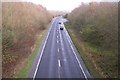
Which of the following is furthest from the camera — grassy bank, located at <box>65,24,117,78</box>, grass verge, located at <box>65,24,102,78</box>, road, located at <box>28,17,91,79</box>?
grassy bank, located at <box>65,24,117,78</box>

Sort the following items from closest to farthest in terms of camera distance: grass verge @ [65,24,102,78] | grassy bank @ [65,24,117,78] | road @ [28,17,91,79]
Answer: road @ [28,17,91,79] → grass verge @ [65,24,102,78] → grassy bank @ [65,24,117,78]

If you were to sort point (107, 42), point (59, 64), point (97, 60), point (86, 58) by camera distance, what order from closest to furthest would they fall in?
point (59, 64) → point (107, 42) → point (97, 60) → point (86, 58)

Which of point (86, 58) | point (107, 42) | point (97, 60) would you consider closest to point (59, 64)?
point (86, 58)

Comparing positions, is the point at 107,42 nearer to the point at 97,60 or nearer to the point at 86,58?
the point at 97,60

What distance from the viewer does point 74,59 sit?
32844 mm

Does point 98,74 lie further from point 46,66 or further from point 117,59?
point 46,66

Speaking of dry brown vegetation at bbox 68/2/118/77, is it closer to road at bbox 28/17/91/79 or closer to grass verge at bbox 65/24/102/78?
grass verge at bbox 65/24/102/78

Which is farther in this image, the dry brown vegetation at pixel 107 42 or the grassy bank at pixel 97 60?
the grassy bank at pixel 97 60

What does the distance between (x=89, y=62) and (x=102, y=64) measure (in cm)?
183

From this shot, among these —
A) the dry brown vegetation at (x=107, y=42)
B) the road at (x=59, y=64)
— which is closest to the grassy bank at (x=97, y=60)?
the dry brown vegetation at (x=107, y=42)

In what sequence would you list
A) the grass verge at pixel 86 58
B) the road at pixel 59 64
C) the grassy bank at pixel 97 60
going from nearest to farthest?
the road at pixel 59 64 < the grass verge at pixel 86 58 < the grassy bank at pixel 97 60

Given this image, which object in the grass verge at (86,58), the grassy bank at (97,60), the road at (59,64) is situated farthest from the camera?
the grassy bank at (97,60)

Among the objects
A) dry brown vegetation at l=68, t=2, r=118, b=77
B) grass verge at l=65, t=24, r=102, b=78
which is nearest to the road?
grass verge at l=65, t=24, r=102, b=78

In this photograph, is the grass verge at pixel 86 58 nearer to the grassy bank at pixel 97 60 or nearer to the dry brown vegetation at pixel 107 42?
the grassy bank at pixel 97 60
